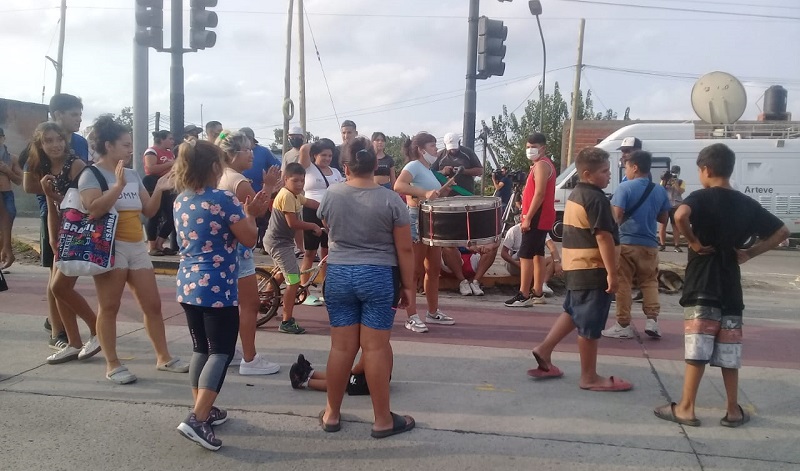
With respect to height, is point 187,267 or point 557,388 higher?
point 187,267

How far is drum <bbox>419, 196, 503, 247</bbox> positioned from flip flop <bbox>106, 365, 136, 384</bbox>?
8.78ft

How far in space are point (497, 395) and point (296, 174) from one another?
2.76 metres

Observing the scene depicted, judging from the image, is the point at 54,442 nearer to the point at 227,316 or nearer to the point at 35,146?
the point at 227,316

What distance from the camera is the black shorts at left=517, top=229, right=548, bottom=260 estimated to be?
24.3 ft

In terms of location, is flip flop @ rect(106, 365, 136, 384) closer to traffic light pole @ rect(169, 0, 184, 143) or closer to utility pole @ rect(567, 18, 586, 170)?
traffic light pole @ rect(169, 0, 184, 143)

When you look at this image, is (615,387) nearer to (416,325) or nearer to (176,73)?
(416,325)

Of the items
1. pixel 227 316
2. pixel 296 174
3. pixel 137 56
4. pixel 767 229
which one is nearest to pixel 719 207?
pixel 767 229

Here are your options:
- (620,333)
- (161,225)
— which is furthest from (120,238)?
(161,225)

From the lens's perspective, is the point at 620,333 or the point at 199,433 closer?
the point at 199,433

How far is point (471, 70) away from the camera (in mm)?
10047

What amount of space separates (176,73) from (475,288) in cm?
599

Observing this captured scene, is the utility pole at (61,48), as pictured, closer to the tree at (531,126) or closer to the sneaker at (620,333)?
the tree at (531,126)

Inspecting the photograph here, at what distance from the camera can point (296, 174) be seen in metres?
6.29

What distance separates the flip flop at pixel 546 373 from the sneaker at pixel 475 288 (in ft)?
11.3
